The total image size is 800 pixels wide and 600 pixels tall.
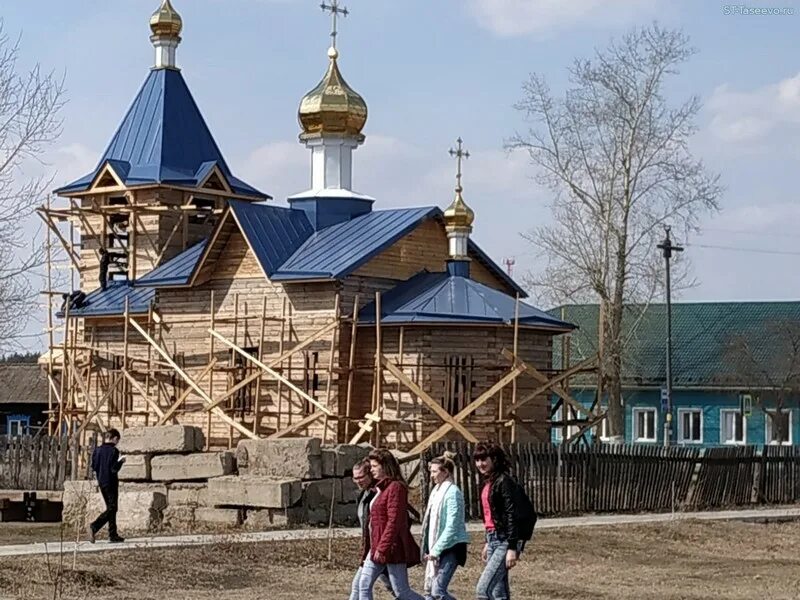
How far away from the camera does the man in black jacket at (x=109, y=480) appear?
19.7 metres

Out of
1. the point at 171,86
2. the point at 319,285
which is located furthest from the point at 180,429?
the point at 171,86

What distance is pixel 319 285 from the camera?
31.1m

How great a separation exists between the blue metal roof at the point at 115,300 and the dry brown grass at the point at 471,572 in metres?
15.2

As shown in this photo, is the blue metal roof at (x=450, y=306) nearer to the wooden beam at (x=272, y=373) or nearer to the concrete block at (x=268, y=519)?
the wooden beam at (x=272, y=373)

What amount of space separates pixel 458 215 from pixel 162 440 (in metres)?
10.8

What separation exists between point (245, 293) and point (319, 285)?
187 cm

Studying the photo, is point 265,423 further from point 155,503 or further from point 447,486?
point 447,486

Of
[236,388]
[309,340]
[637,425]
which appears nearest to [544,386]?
[309,340]

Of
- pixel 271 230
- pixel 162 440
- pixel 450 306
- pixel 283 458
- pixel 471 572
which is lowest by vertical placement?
pixel 471 572

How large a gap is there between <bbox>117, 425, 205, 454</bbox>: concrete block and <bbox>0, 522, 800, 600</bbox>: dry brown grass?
4.91m

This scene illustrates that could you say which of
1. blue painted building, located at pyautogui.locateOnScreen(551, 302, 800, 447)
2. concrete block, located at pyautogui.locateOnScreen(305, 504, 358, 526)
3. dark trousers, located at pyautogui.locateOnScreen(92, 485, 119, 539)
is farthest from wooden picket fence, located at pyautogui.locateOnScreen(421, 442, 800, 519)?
blue painted building, located at pyautogui.locateOnScreen(551, 302, 800, 447)

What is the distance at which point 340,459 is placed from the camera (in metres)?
22.6

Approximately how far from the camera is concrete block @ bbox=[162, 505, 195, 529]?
22.4 m

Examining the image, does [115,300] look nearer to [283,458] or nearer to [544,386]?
[544,386]
